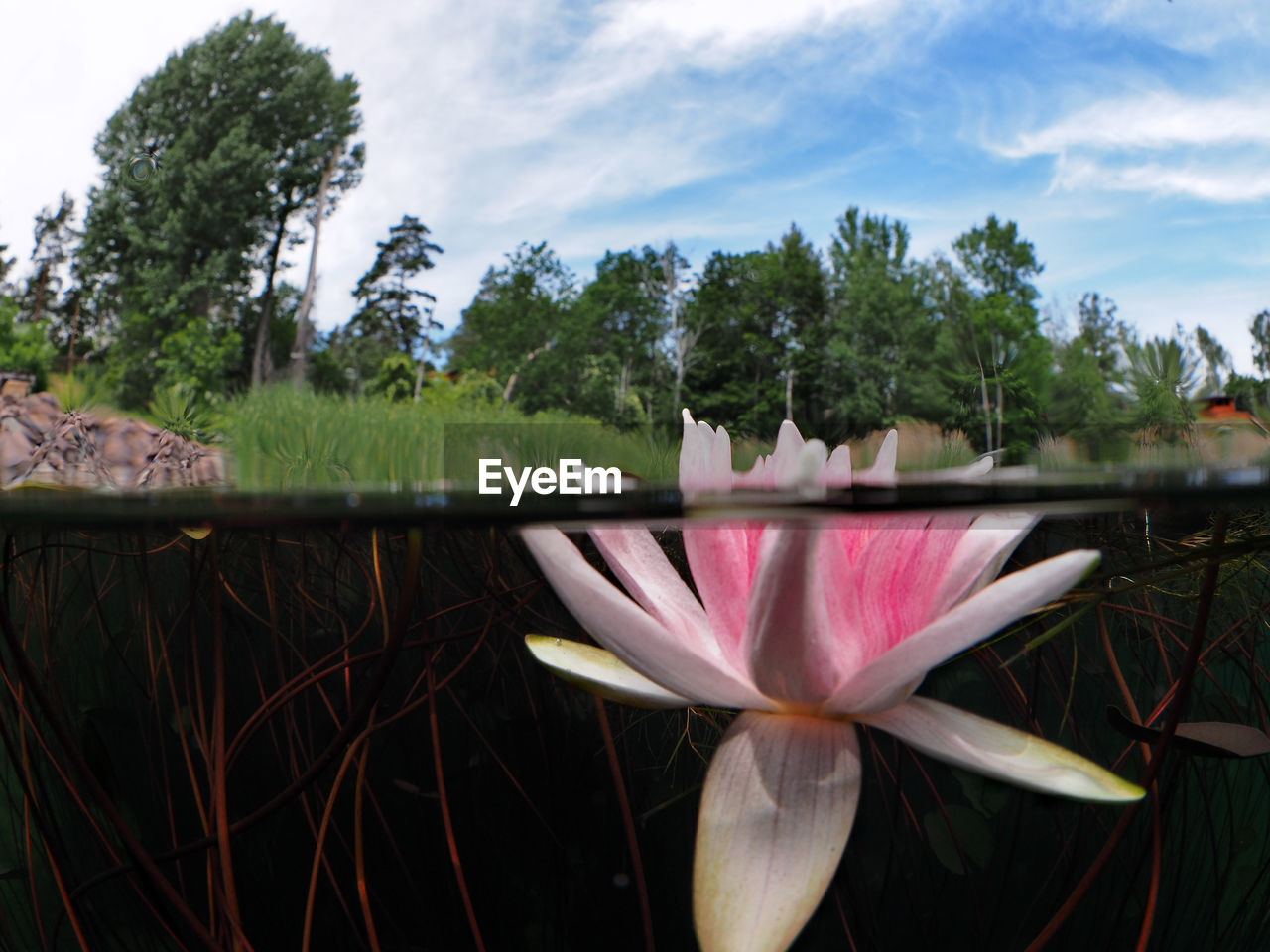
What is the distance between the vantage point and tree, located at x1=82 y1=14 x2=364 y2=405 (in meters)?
3.69

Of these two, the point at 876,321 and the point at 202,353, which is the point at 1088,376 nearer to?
the point at 202,353

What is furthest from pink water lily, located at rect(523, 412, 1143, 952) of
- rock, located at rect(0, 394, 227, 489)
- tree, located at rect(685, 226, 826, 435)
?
tree, located at rect(685, 226, 826, 435)

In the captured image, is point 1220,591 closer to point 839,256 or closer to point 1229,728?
point 1229,728

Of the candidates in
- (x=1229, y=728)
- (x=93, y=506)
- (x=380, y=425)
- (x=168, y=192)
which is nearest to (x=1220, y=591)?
(x=1229, y=728)

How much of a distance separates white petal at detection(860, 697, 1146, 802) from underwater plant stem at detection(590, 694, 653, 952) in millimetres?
45

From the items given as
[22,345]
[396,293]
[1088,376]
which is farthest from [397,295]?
[1088,376]

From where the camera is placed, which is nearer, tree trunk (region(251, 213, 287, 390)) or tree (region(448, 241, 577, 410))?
tree trunk (region(251, 213, 287, 390))

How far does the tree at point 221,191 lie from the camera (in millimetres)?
3693

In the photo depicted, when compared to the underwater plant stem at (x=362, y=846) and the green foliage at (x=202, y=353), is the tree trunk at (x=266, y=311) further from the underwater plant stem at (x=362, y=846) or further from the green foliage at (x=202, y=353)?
the underwater plant stem at (x=362, y=846)

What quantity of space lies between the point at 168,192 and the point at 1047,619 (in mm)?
4300

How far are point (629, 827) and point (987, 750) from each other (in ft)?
0.21

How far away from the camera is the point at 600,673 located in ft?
0.48

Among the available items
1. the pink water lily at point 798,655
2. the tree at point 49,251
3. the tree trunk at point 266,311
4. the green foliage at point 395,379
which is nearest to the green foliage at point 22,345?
the tree at point 49,251

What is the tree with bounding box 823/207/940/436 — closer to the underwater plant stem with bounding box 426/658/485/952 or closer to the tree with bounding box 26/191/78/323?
the tree with bounding box 26/191/78/323
